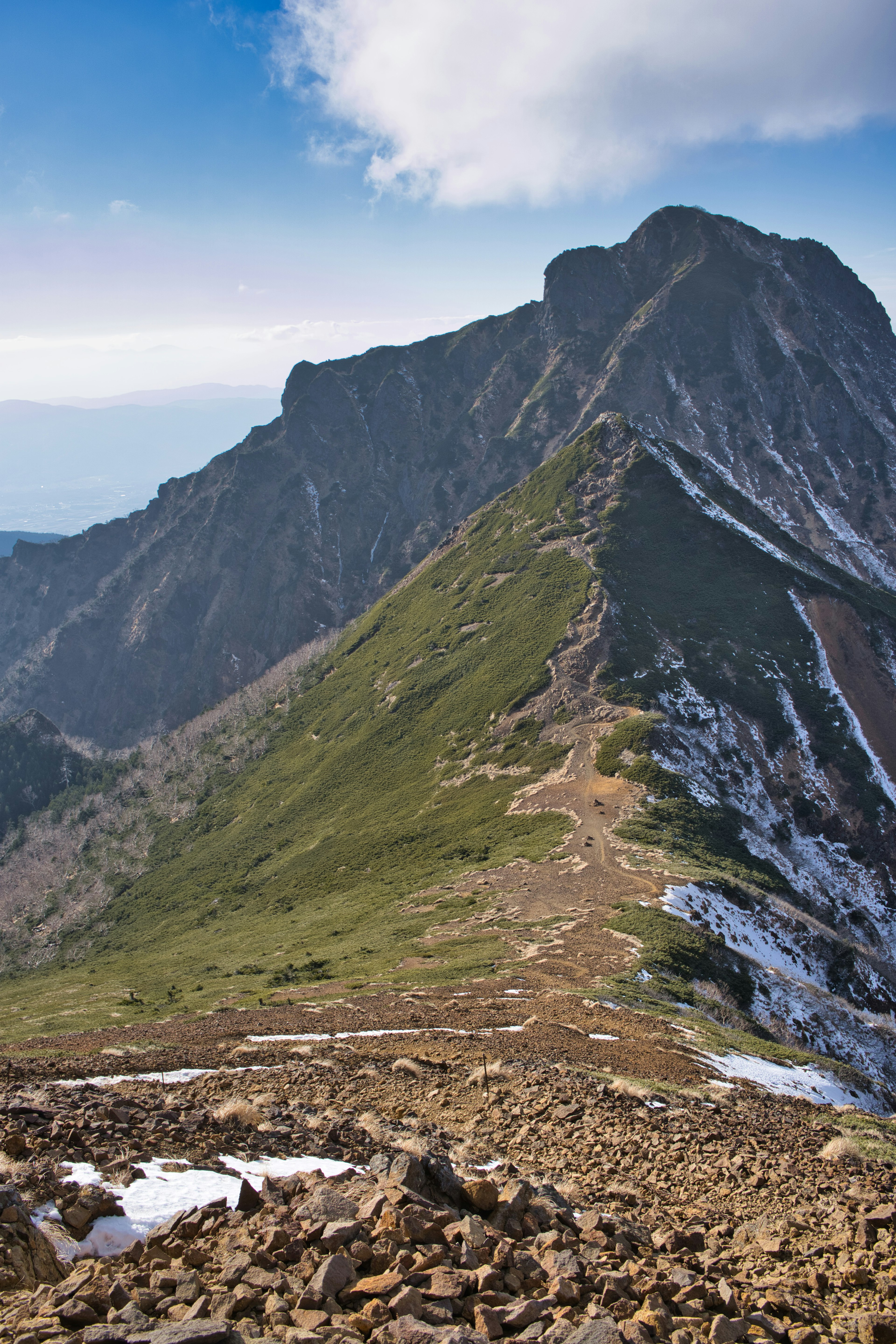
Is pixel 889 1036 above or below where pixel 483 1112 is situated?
below

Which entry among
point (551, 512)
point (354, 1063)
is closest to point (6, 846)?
point (551, 512)

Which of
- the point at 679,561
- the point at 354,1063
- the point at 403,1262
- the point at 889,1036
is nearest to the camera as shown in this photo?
the point at 403,1262

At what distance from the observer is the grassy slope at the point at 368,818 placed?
46719 mm

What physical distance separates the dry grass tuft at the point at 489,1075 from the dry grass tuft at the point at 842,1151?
24.4ft

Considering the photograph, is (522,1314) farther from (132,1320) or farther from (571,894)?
(571,894)

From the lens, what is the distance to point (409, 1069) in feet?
63.6

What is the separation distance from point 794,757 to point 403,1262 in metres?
71.4

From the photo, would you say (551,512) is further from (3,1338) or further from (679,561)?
(3,1338)

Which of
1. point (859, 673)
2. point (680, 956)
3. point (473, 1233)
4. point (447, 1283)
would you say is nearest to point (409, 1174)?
point (473, 1233)

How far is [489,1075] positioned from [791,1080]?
40.0ft

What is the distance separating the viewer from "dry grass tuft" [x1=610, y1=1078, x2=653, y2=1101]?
58.7 feet

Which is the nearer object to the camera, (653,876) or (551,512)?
(653,876)

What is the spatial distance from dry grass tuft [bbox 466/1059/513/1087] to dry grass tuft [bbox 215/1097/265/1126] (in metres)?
5.81

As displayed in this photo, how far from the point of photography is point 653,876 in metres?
43.9
